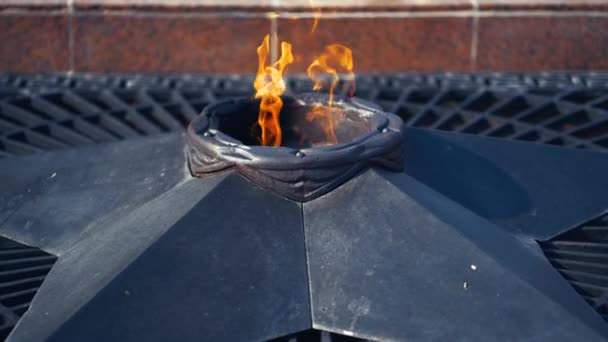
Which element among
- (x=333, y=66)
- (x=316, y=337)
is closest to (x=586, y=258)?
(x=316, y=337)

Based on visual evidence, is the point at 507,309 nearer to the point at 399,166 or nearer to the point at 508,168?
the point at 399,166

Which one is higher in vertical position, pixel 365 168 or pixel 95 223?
pixel 365 168

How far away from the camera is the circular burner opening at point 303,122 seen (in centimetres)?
365

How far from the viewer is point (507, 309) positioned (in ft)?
9.11

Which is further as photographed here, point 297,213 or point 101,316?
point 297,213

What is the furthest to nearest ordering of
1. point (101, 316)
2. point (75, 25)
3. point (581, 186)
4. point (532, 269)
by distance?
point (75, 25), point (581, 186), point (532, 269), point (101, 316)

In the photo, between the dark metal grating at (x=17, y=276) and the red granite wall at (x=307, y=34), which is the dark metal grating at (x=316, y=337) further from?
the red granite wall at (x=307, y=34)

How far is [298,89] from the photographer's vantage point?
17.8 ft

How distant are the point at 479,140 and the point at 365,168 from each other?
1074 millimetres

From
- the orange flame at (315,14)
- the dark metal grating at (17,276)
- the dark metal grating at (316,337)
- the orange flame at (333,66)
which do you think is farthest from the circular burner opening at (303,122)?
the orange flame at (315,14)

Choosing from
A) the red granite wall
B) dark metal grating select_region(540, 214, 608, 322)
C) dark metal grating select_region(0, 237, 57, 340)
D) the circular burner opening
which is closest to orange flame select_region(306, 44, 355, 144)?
the red granite wall

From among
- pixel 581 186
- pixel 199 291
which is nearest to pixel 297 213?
pixel 199 291

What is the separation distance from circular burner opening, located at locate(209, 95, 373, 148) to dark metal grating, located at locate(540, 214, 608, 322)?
1039 millimetres

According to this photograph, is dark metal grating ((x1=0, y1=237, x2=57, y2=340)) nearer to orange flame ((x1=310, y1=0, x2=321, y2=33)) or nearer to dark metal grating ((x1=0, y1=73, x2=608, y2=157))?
dark metal grating ((x1=0, y1=73, x2=608, y2=157))
